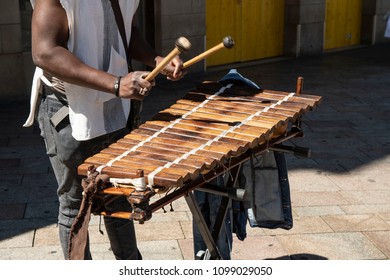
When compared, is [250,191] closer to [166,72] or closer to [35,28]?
[166,72]

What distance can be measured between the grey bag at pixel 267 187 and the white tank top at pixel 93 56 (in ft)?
3.06

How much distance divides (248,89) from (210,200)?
645 millimetres

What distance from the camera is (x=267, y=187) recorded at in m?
3.89

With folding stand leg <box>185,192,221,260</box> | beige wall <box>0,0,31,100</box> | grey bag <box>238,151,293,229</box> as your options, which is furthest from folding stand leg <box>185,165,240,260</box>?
beige wall <box>0,0,31,100</box>

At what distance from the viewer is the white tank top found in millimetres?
3068

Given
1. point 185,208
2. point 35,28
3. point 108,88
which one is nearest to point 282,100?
point 108,88

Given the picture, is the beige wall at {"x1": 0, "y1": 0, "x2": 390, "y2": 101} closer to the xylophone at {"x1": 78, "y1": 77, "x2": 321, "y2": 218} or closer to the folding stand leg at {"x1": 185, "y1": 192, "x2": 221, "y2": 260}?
the xylophone at {"x1": 78, "y1": 77, "x2": 321, "y2": 218}

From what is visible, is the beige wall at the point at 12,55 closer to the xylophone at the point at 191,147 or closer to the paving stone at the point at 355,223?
the paving stone at the point at 355,223

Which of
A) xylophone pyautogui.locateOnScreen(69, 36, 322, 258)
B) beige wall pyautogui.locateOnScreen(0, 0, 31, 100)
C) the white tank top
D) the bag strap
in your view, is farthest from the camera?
beige wall pyautogui.locateOnScreen(0, 0, 31, 100)

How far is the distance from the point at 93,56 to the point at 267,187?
131 centimetres

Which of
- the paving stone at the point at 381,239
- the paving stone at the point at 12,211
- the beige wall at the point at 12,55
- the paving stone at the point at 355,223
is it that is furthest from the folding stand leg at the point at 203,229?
the beige wall at the point at 12,55

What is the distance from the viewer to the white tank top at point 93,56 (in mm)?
3068

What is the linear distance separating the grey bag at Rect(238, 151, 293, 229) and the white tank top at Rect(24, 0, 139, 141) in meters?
0.93

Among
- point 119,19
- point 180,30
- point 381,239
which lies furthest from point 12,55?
point 119,19
